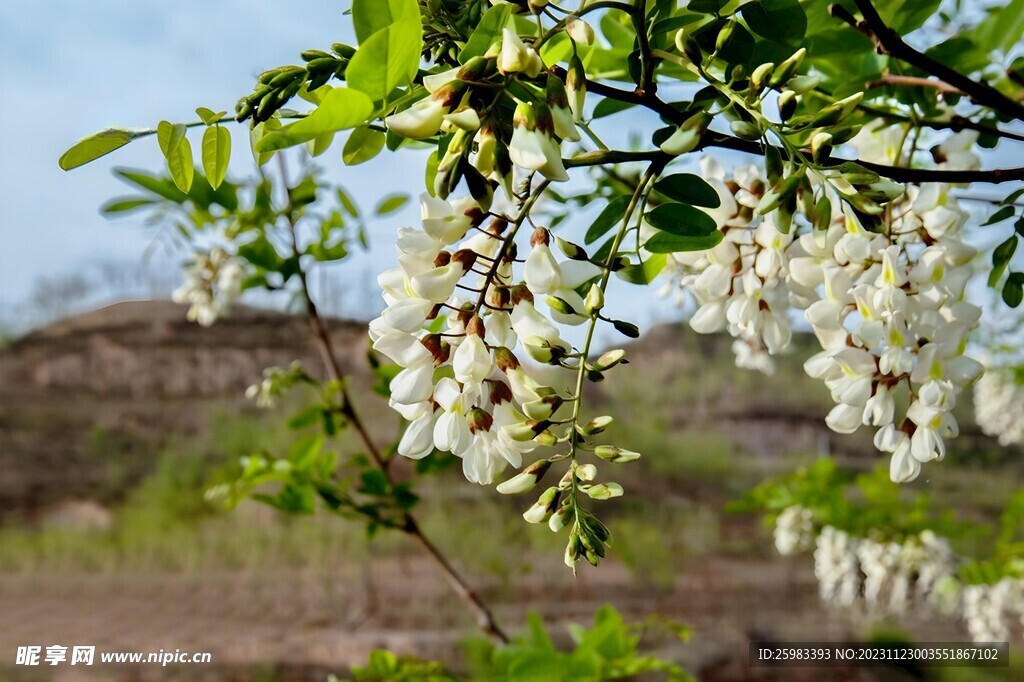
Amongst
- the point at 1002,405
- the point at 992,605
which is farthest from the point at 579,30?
the point at 1002,405

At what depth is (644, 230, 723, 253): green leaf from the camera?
22 cm

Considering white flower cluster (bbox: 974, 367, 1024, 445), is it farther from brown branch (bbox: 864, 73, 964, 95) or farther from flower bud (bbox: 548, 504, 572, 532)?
flower bud (bbox: 548, 504, 572, 532)

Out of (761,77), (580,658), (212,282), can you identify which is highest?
(212,282)

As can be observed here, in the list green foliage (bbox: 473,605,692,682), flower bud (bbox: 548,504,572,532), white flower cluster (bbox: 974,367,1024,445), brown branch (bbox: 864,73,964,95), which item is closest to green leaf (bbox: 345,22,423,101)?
flower bud (bbox: 548,504,572,532)

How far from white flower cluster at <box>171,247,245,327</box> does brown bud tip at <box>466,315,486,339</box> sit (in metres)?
0.58

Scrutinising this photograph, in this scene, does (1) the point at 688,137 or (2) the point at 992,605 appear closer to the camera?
(1) the point at 688,137

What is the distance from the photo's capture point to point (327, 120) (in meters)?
0.14

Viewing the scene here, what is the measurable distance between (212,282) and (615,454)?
633 mm

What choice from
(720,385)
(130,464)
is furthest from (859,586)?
(130,464)

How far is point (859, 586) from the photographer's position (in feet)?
3.73

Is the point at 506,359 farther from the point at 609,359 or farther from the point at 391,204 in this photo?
the point at 391,204

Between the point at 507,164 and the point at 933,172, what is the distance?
133mm

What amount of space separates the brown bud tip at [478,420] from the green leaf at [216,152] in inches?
3.5

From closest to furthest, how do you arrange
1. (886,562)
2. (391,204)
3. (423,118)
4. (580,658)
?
(423,118) → (580,658) → (391,204) → (886,562)
